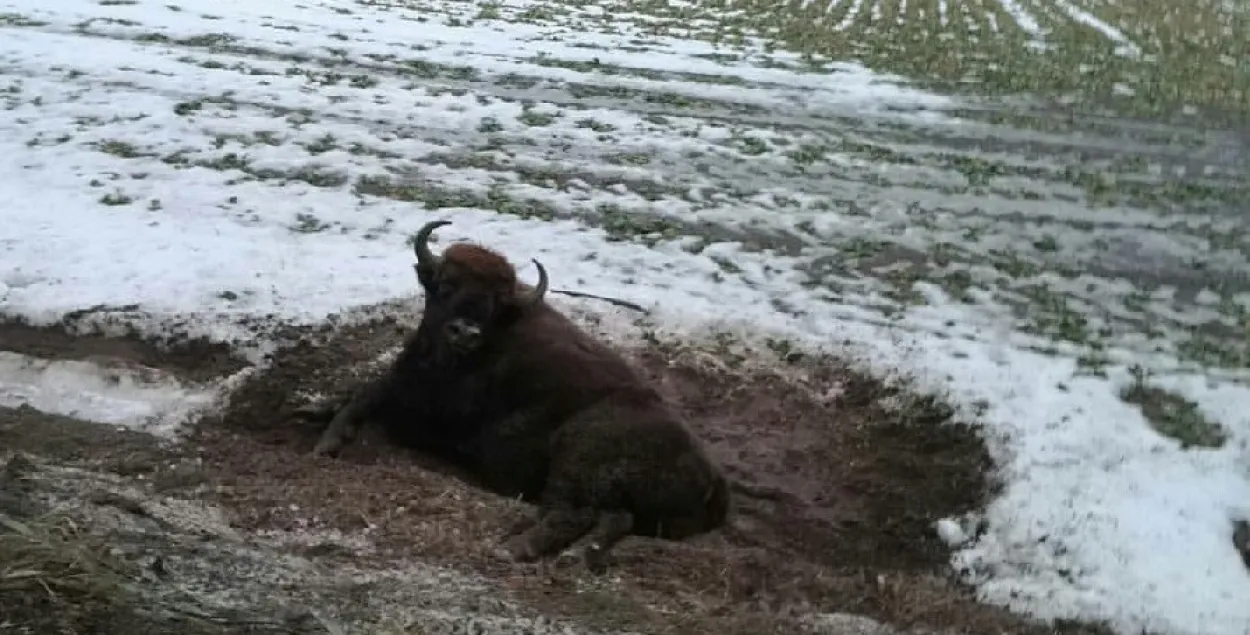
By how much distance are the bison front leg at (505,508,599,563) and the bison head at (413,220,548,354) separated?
3.81ft

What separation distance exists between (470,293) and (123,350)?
238cm

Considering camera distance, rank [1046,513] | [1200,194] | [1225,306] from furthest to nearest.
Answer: [1200,194] < [1225,306] < [1046,513]

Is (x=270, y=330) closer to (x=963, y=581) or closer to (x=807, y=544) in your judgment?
(x=807, y=544)

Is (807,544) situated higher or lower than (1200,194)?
lower

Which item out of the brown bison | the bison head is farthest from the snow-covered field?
the bison head

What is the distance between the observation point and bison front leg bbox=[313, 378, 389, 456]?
20.4 ft

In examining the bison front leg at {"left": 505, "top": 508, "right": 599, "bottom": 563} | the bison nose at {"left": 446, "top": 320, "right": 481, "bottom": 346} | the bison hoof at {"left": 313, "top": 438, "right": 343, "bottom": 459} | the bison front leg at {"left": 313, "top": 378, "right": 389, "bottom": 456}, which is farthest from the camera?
the bison front leg at {"left": 313, "top": 378, "right": 389, "bottom": 456}

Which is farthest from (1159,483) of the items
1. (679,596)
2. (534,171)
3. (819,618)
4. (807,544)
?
(534,171)

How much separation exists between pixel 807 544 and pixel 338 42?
1113cm

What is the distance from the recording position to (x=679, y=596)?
184 inches

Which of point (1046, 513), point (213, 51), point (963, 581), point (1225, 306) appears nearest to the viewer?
point (963, 581)

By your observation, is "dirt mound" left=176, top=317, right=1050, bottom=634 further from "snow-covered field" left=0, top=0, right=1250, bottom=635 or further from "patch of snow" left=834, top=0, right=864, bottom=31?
"patch of snow" left=834, top=0, right=864, bottom=31

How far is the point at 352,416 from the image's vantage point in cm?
638

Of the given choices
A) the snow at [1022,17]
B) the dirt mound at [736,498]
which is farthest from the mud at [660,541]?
the snow at [1022,17]
